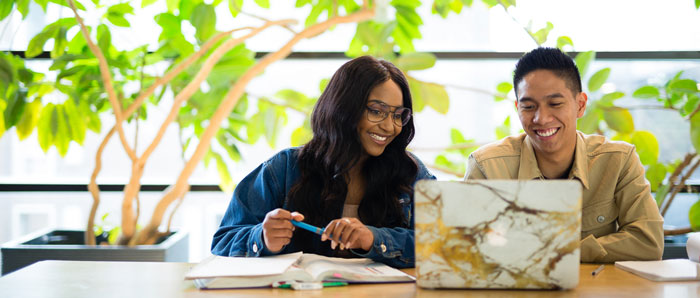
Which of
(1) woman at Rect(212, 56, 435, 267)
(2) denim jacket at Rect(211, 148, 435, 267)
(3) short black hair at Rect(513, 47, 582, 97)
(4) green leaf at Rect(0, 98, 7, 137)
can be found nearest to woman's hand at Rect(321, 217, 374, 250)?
(2) denim jacket at Rect(211, 148, 435, 267)

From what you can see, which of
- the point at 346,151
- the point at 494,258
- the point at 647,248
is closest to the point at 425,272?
the point at 494,258

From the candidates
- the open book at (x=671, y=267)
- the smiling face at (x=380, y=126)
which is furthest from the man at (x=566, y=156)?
the smiling face at (x=380, y=126)

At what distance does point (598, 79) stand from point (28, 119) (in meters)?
2.33

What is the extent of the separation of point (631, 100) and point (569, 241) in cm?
231

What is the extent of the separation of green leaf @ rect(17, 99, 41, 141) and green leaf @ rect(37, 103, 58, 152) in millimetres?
65

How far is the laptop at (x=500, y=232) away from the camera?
114 cm

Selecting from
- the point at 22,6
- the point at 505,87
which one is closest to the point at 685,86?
the point at 505,87

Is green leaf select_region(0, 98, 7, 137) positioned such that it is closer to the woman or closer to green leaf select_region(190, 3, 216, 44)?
green leaf select_region(190, 3, 216, 44)

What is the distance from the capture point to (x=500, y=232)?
115 centimetres

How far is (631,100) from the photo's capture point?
3182 mm

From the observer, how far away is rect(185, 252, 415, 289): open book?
1.23 m

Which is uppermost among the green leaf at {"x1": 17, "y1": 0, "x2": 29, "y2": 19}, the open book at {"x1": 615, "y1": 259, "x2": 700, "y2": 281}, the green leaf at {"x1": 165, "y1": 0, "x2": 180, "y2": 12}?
the green leaf at {"x1": 165, "y1": 0, "x2": 180, "y2": 12}

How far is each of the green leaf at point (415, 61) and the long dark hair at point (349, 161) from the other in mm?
880

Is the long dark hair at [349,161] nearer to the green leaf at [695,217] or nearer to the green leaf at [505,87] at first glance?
the green leaf at [505,87]
